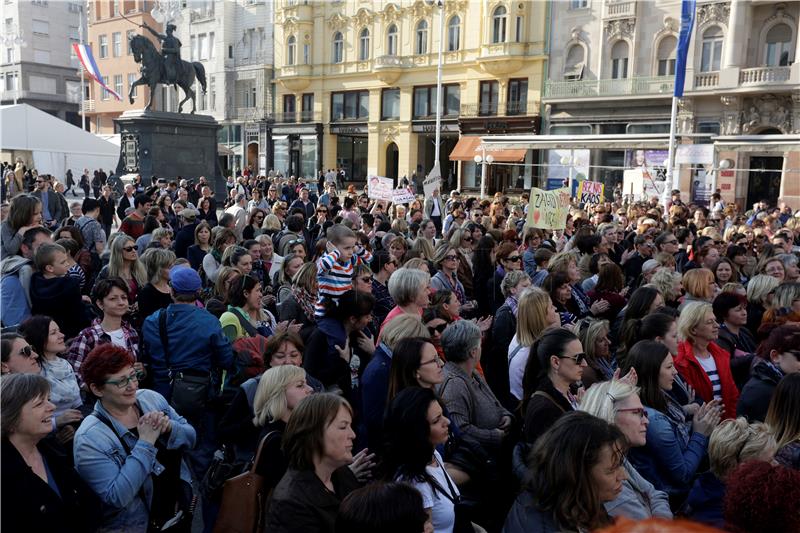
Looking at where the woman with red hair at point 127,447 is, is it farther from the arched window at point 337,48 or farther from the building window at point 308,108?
the building window at point 308,108

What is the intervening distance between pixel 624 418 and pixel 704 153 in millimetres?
26994

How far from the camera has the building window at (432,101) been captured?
42312 mm

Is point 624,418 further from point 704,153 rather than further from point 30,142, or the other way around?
point 704,153

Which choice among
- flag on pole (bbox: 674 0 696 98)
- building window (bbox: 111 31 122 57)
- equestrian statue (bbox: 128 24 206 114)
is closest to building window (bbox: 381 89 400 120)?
equestrian statue (bbox: 128 24 206 114)

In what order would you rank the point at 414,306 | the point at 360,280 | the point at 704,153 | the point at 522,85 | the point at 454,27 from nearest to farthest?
the point at 414,306
the point at 360,280
the point at 704,153
the point at 522,85
the point at 454,27

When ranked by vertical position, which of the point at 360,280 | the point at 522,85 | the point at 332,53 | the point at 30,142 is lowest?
the point at 360,280

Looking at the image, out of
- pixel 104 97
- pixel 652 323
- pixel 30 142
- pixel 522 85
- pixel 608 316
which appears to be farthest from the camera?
pixel 104 97

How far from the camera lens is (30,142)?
23828 mm

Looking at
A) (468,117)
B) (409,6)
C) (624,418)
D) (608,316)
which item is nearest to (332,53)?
(409,6)

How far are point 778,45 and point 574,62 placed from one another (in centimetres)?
985

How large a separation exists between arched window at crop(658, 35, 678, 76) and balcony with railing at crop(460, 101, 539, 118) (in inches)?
269

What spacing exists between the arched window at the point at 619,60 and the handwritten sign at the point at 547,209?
27.0 meters

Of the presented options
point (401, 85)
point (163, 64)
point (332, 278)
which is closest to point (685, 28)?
point (163, 64)

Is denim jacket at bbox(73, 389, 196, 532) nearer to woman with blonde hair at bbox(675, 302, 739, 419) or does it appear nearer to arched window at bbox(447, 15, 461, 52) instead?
woman with blonde hair at bbox(675, 302, 739, 419)
